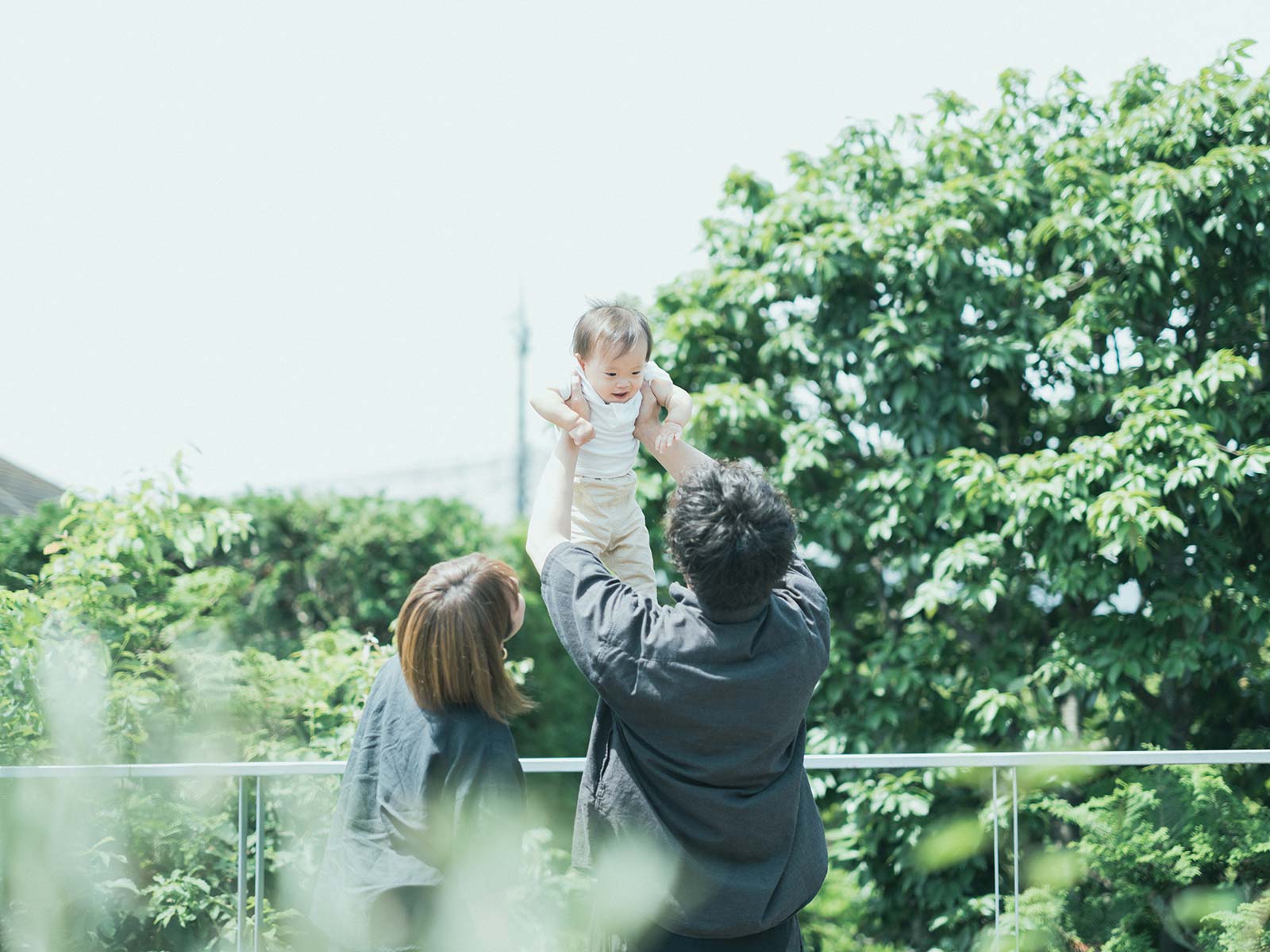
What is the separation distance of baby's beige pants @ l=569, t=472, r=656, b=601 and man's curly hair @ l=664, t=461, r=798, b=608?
41cm

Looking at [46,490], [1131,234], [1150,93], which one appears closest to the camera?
[1131,234]

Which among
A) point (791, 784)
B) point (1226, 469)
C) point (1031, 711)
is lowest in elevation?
point (1031, 711)

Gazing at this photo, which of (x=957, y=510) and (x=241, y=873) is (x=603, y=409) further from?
(x=957, y=510)

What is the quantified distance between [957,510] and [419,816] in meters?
3.18

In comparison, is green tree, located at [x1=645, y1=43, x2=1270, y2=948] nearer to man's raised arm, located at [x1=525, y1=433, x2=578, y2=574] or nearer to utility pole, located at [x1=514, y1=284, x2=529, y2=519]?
man's raised arm, located at [x1=525, y1=433, x2=578, y2=574]

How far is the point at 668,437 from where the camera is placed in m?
1.91

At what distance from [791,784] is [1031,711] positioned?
10.6ft

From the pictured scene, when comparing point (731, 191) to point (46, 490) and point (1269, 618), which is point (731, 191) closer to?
point (1269, 618)

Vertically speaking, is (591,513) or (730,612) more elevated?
(591,513)

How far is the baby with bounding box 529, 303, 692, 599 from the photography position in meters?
1.92

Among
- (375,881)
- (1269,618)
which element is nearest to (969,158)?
(1269,618)

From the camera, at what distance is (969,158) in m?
4.78

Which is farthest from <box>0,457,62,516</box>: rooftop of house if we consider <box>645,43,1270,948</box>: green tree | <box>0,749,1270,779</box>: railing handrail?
<box>0,749,1270,779</box>: railing handrail

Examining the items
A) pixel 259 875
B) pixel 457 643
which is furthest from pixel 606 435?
pixel 259 875
